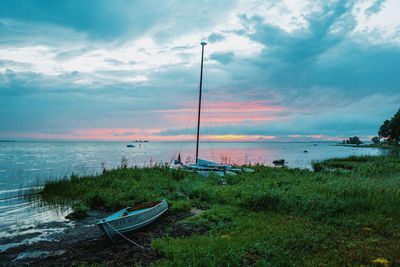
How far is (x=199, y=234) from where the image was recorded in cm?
723

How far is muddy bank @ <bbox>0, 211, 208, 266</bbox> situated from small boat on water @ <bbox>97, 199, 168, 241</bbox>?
10.4 inches

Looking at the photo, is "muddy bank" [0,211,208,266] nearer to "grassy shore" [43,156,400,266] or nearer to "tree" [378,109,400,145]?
"grassy shore" [43,156,400,266]

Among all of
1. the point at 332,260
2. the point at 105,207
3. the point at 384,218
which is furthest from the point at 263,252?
the point at 105,207

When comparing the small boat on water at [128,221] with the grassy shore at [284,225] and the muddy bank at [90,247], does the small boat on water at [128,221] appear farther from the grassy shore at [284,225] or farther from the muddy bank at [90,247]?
the grassy shore at [284,225]

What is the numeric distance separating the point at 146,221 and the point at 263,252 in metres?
4.58

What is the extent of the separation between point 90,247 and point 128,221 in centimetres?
132

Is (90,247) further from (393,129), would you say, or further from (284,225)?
(393,129)

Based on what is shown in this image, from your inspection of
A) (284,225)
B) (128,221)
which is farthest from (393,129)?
(128,221)

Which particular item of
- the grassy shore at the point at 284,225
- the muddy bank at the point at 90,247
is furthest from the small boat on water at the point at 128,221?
the grassy shore at the point at 284,225

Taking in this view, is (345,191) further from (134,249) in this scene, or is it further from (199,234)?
(134,249)

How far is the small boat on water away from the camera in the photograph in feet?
24.1

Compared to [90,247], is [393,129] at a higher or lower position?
higher

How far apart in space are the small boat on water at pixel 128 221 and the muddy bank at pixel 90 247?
0.26m

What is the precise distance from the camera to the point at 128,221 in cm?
795
